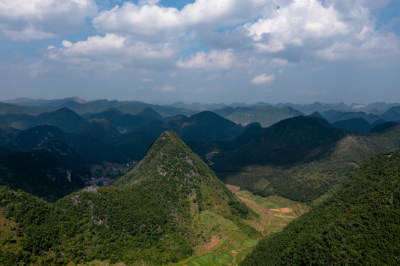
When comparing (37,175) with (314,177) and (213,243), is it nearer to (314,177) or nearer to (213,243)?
(213,243)

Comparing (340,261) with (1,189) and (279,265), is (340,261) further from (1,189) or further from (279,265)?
(1,189)

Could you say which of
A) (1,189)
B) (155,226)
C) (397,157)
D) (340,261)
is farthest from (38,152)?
(397,157)

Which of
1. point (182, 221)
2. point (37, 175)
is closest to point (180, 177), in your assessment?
point (182, 221)

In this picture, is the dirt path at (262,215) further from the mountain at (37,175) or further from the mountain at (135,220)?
the mountain at (37,175)

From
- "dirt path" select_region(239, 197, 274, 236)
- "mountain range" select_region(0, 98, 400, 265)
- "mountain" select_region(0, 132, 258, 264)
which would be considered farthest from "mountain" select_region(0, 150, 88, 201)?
"dirt path" select_region(239, 197, 274, 236)

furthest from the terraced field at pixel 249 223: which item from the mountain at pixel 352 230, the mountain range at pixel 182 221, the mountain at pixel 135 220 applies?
the mountain at pixel 352 230
